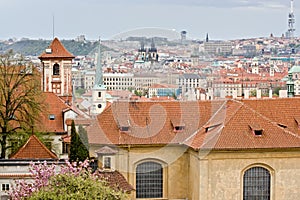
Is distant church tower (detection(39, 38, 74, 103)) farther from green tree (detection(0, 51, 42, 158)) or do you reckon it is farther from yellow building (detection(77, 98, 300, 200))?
yellow building (detection(77, 98, 300, 200))

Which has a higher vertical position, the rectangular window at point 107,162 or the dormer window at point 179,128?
the dormer window at point 179,128

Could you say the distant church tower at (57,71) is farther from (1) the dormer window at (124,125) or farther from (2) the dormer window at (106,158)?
(2) the dormer window at (106,158)

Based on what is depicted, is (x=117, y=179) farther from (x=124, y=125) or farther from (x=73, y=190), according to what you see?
(x=73, y=190)

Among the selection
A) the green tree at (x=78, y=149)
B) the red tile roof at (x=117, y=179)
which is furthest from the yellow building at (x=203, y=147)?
the green tree at (x=78, y=149)

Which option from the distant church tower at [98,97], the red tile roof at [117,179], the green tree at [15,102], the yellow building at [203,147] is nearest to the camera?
the red tile roof at [117,179]

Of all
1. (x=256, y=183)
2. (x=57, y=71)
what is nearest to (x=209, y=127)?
(x=256, y=183)

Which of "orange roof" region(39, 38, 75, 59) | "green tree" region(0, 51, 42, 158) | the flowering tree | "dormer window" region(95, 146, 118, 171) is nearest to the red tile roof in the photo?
"dormer window" region(95, 146, 118, 171)

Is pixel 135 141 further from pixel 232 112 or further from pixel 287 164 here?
pixel 287 164

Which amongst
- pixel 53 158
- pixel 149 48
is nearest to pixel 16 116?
pixel 53 158

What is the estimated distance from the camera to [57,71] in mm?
77438

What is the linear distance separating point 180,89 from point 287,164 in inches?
278

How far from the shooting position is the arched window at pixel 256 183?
34719 millimetres

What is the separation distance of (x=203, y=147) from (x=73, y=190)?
9.49m

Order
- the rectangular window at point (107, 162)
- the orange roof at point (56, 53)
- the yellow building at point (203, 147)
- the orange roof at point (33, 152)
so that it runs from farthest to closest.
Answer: the orange roof at point (56, 53) → the orange roof at point (33, 152) → the rectangular window at point (107, 162) → the yellow building at point (203, 147)
